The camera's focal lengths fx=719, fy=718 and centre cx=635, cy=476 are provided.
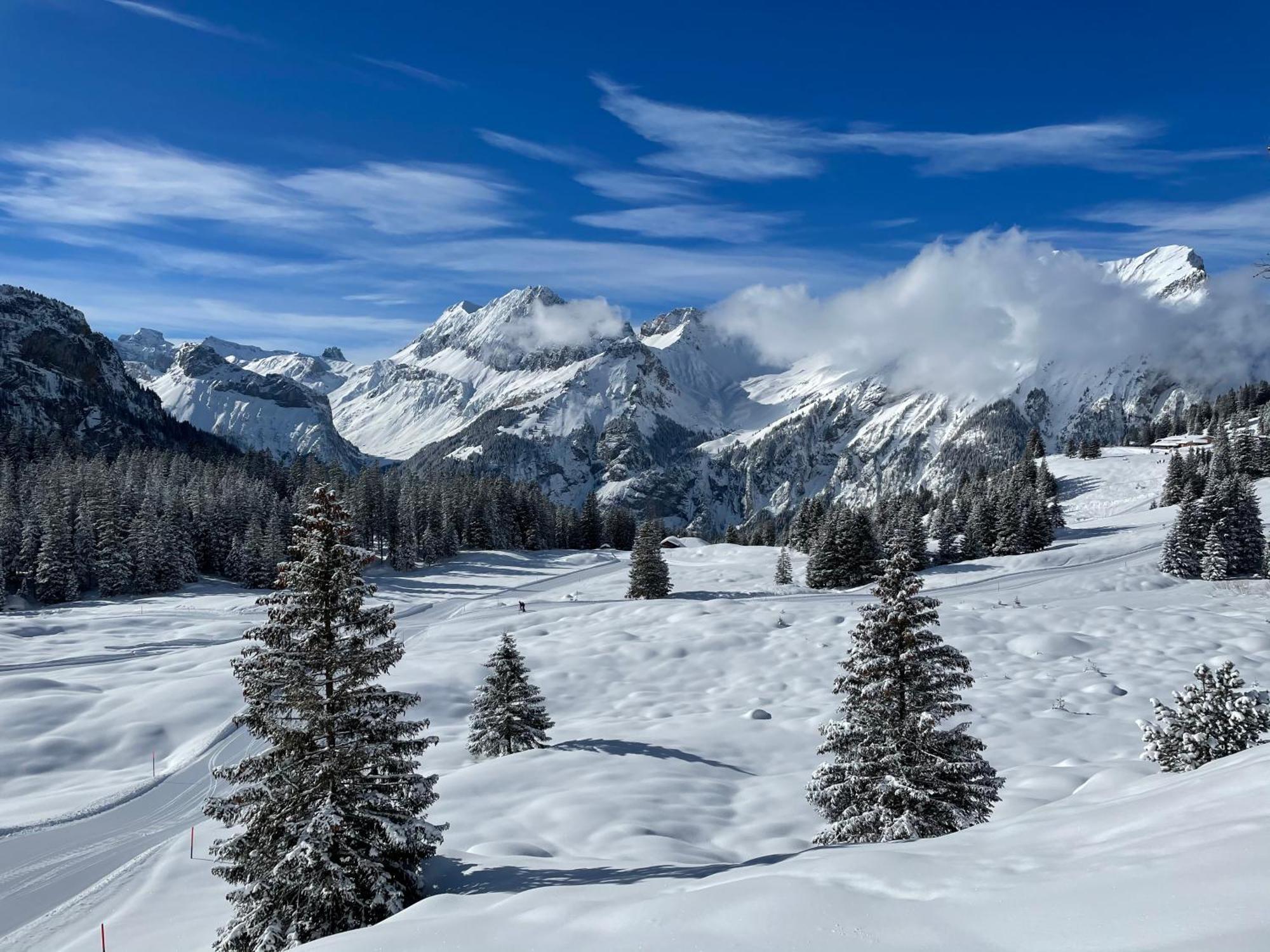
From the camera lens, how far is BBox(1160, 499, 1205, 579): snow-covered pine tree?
60.8m

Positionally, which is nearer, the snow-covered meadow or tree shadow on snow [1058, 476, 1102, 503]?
the snow-covered meadow

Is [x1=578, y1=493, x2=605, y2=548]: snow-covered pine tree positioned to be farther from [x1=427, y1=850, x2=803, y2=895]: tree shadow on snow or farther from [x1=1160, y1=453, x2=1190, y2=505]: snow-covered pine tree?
[x1=427, y1=850, x2=803, y2=895]: tree shadow on snow

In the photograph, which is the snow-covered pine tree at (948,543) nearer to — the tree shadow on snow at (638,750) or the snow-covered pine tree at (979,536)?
the snow-covered pine tree at (979,536)

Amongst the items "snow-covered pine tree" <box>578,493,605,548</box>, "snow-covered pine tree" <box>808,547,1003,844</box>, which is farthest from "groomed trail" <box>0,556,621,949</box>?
"snow-covered pine tree" <box>578,493,605,548</box>

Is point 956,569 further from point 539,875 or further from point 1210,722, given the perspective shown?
point 539,875

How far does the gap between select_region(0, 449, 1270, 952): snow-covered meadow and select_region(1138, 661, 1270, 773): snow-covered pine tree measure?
0.97 meters

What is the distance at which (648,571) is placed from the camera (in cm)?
6169

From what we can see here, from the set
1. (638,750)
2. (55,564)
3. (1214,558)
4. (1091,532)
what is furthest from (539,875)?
(1091,532)

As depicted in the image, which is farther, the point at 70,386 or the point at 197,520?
the point at 70,386

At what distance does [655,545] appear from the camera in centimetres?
6362

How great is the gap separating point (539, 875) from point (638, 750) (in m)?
11.6

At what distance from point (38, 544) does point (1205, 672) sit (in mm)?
81795

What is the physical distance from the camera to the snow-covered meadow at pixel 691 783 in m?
6.26

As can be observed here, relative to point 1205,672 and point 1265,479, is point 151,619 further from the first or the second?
point 1265,479
